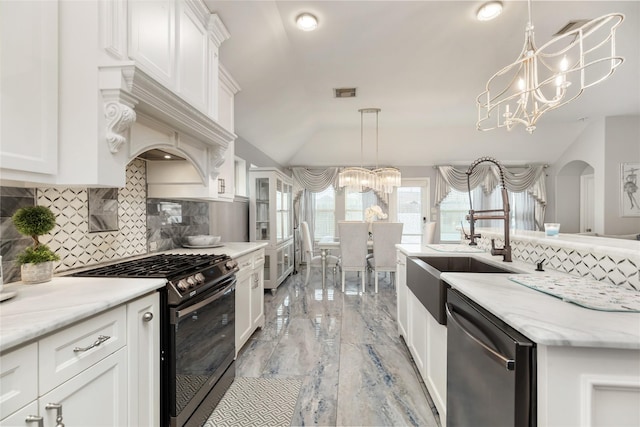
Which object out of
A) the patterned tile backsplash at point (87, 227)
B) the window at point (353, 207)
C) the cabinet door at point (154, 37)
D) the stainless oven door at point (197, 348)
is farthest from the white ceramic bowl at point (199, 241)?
the window at point (353, 207)

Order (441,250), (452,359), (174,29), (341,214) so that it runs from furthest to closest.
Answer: (341,214)
(441,250)
(174,29)
(452,359)

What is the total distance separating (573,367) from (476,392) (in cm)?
42

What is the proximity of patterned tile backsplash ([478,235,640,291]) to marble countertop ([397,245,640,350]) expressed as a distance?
0.38 metres

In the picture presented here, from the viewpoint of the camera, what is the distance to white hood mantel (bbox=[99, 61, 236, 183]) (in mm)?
1224

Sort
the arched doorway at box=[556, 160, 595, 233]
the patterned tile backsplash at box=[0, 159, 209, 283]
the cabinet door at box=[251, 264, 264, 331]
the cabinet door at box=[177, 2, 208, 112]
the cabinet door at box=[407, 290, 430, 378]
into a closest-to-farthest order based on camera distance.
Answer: the patterned tile backsplash at box=[0, 159, 209, 283] → the cabinet door at box=[177, 2, 208, 112] → the cabinet door at box=[407, 290, 430, 378] → the cabinet door at box=[251, 264, 264, 331] → the arched doorway at box=[556, 160, 595, 233]

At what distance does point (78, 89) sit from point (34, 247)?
2.30ft

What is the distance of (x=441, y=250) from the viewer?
2.39m

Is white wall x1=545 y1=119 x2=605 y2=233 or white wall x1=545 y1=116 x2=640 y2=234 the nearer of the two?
white wall x1=545 y1=116 x2=640 y2=234

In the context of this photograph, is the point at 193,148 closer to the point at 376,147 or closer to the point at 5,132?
the point at 5,132

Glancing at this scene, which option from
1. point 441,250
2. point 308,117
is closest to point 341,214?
point 308,117

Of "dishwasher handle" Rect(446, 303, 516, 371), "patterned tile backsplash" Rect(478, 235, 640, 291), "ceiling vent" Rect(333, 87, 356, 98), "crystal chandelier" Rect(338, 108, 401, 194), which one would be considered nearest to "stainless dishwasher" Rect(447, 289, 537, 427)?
"dishwasher handle" Rect(446, 303, 516, 371)

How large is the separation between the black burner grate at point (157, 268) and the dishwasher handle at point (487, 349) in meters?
1.34

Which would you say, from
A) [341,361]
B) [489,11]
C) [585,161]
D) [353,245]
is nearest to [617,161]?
[585,161]

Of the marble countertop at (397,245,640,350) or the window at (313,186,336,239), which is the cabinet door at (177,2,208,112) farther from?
the window at (313,186,336,239)
